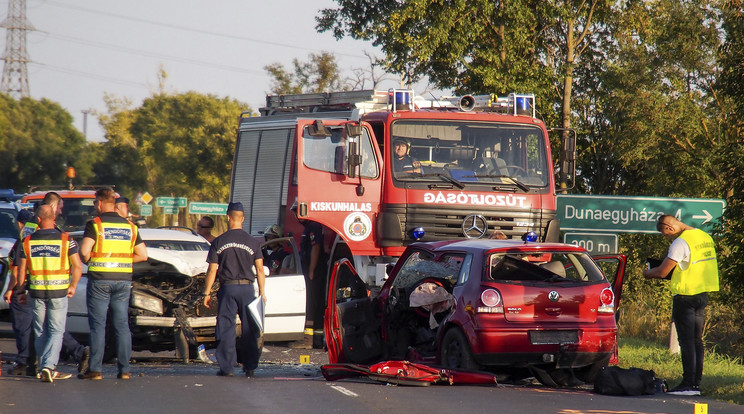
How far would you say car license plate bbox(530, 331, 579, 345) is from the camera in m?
9.83

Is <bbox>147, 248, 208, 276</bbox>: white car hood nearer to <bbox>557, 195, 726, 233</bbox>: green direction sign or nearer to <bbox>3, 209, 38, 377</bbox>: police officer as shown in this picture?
<bbox>3, 209, 38, 377</bbox>: police officer

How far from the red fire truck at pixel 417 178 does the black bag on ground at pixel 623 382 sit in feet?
14.4

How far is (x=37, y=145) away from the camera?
62156 mm

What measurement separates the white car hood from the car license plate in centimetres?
420

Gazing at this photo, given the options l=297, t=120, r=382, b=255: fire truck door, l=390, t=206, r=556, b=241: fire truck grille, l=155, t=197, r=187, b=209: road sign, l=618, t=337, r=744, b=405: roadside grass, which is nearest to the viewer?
l=618, t=337, r=744, b=405: roadside grass

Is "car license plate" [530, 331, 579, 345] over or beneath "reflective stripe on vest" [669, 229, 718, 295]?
beneath

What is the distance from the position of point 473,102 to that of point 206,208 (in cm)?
1949

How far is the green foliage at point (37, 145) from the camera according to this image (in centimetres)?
6050

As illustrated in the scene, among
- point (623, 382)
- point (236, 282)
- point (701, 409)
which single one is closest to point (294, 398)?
point (236, 282)

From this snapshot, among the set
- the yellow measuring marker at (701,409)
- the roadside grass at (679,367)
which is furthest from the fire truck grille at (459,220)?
the yellow measuring marker at (701,409)

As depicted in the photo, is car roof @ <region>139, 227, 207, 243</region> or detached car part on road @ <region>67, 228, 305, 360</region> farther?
car roof @ <region>139, 227, 207, 243</region>

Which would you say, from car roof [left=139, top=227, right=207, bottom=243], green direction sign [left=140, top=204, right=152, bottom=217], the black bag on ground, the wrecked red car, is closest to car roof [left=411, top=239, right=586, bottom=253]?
the wrecked red car

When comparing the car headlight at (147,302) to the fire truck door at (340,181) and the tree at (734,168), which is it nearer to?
the fire truck door at (340,181)

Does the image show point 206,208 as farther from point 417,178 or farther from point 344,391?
point 344,391
